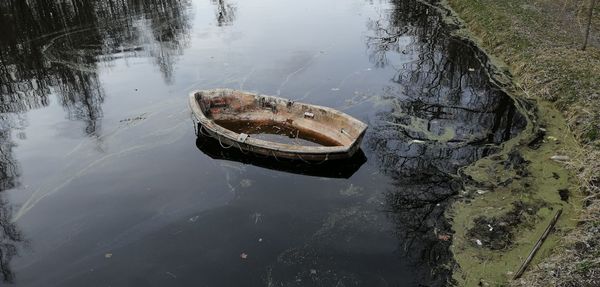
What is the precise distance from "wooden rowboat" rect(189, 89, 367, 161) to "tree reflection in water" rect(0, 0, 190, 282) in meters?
4.10

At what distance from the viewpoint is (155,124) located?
582 inches

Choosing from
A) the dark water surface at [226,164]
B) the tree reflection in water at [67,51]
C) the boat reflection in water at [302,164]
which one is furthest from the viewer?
the tree reflection in water at [67,51]

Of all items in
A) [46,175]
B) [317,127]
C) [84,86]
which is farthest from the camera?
[84,86]

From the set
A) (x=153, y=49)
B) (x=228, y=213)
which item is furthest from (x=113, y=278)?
(x=153, y=49)

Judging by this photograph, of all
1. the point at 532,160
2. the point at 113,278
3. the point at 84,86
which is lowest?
the point at 113,278

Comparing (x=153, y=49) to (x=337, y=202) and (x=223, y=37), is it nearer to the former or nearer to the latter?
(x=223, y=37)

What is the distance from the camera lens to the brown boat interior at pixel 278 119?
42.9ft

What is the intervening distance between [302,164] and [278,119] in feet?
8.51

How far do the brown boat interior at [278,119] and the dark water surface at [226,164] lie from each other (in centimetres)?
94

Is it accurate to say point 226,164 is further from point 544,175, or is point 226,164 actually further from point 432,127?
point 544,175

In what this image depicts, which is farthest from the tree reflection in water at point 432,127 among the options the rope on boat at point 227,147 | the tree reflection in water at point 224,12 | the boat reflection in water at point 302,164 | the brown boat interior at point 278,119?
the tree reflection in water at point 224,12

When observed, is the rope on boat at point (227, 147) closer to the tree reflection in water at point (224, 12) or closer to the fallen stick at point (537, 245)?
the fallen stick at point (537, 245)

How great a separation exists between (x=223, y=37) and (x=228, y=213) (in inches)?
592

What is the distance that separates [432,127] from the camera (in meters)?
13.7
